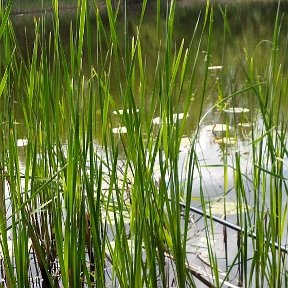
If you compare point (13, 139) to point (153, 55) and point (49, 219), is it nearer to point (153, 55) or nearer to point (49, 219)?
point (49, 219)

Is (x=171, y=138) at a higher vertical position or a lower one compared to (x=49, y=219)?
higher

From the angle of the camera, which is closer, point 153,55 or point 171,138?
point 171,138

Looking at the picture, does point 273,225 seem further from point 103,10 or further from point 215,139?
point 103,10

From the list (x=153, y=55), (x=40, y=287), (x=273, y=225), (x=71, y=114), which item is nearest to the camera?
(x=71, y=114)

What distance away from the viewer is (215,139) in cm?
247

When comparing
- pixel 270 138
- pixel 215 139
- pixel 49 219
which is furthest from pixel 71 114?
pixel 215 139

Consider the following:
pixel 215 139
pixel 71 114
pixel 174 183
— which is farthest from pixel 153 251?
pixel 215 139

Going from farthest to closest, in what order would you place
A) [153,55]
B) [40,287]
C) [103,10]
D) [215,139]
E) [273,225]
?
[103,10], [153,55], [215,139], [40,287], [273,225]

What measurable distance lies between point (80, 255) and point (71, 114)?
189 millimetres

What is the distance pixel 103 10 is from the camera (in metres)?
14.2

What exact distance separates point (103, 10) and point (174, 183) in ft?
45.5

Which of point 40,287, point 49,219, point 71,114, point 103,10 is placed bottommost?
point 40,287

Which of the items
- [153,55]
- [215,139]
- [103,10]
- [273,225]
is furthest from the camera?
[103,10]

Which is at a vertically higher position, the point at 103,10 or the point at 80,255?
the point at 103,10
